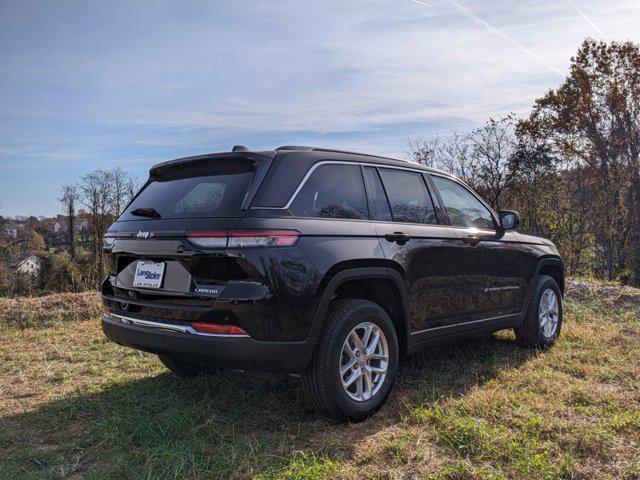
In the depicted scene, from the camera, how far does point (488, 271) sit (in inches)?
186

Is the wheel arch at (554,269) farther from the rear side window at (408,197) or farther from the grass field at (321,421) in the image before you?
the rear side window at (408,197)

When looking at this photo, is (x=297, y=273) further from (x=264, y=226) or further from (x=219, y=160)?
(x=219, y=160)

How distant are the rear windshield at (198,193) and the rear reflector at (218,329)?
644 mm

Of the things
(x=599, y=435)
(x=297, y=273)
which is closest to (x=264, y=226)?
(x=297, y=273)

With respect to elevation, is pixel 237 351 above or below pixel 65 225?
below

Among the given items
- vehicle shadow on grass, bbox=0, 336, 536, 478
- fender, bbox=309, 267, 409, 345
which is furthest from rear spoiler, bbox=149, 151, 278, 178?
vehicle shadow on grass, bbox=0, 336, 536, 478

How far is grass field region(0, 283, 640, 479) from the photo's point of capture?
111 inches

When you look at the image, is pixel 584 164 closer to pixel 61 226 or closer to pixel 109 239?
pixel 109 239

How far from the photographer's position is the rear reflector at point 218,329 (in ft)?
9.87

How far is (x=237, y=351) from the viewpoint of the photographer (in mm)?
3006

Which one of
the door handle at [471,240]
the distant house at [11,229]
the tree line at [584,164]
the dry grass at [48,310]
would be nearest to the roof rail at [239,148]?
the door handle at [471,240]

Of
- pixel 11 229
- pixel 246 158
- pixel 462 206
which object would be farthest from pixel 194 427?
pixel 11 229

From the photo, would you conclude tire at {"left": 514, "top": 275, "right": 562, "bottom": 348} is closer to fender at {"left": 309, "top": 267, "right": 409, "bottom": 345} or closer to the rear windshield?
fender at {"left": 309, "top": 267, "right": 409, "bottom": 345}

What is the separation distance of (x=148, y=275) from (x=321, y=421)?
1.47 meters
